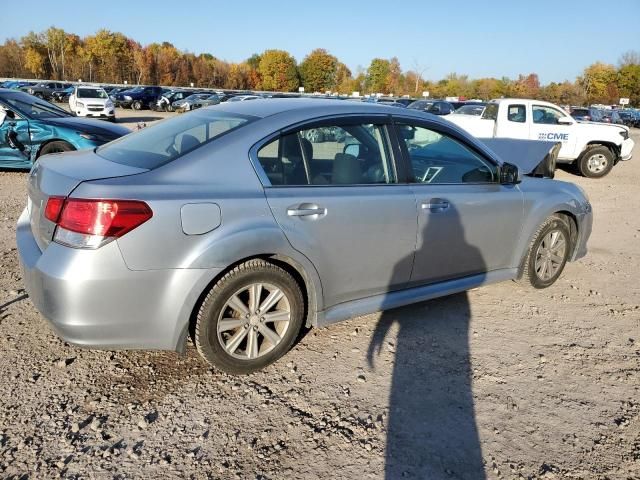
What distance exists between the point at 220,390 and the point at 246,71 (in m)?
120

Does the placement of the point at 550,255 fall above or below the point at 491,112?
below

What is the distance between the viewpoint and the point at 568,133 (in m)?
13.1

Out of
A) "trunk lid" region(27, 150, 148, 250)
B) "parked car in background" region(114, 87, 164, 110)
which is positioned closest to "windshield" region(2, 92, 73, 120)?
"trunk lid" region(27, 150, 148, 250)

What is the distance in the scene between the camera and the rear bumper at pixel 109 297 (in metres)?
2.58

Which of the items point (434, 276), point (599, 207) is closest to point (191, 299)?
point (434, 276)

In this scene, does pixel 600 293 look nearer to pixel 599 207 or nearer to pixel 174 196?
pixel 174 196

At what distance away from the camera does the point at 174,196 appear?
2.71 meters

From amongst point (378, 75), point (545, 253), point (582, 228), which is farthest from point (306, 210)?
point (378, 75)

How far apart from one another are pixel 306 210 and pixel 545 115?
39.7 feet

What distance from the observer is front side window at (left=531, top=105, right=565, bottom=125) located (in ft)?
43.1

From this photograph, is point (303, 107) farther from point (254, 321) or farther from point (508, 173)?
point (508, 173)

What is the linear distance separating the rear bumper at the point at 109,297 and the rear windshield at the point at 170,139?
639mm

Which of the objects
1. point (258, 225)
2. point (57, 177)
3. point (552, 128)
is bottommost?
point (258, 225)

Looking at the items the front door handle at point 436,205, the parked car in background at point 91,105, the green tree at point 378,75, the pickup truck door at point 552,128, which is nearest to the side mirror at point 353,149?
the front door handle at point 436,205
